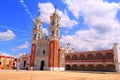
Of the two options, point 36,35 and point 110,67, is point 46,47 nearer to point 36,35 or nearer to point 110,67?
point 36,35

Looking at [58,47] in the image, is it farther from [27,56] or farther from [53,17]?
[27,56]

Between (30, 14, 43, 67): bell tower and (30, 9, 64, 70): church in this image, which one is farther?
(30, 14, 43, 67): bell tower

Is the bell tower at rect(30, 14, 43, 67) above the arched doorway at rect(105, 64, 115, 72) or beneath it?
above

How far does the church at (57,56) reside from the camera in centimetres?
4233

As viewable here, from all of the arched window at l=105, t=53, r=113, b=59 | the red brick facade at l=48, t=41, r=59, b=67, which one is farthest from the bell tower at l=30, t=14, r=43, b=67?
the arched window at l=105, t=53, r=113, b=59

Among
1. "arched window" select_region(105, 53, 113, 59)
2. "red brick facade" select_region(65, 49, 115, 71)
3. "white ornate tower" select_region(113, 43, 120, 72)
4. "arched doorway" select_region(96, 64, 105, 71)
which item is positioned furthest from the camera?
"arched doorway" select_region(96, 64, 105, 71)

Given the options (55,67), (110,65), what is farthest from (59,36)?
(110,65)

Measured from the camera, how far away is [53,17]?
48.2 m

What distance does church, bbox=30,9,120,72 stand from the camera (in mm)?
42328

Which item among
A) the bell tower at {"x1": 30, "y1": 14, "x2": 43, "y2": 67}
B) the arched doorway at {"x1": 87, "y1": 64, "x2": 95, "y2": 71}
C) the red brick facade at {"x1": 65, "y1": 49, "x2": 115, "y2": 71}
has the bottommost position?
the arched doorway at {"x1": 87, "y1": 64, "x2": 95, "y2": 71}

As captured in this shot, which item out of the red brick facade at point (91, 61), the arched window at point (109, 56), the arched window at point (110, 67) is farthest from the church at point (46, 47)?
the arched window at point (109, 56)

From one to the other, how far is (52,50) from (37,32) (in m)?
10.2

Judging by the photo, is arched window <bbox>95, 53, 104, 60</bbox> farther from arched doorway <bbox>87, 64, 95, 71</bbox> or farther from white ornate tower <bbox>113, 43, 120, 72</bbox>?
white ornate tower <bbox>113, 43, 120, 72</bbox>

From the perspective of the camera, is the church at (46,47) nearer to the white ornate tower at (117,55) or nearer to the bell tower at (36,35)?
the bell tower at (36,35)
